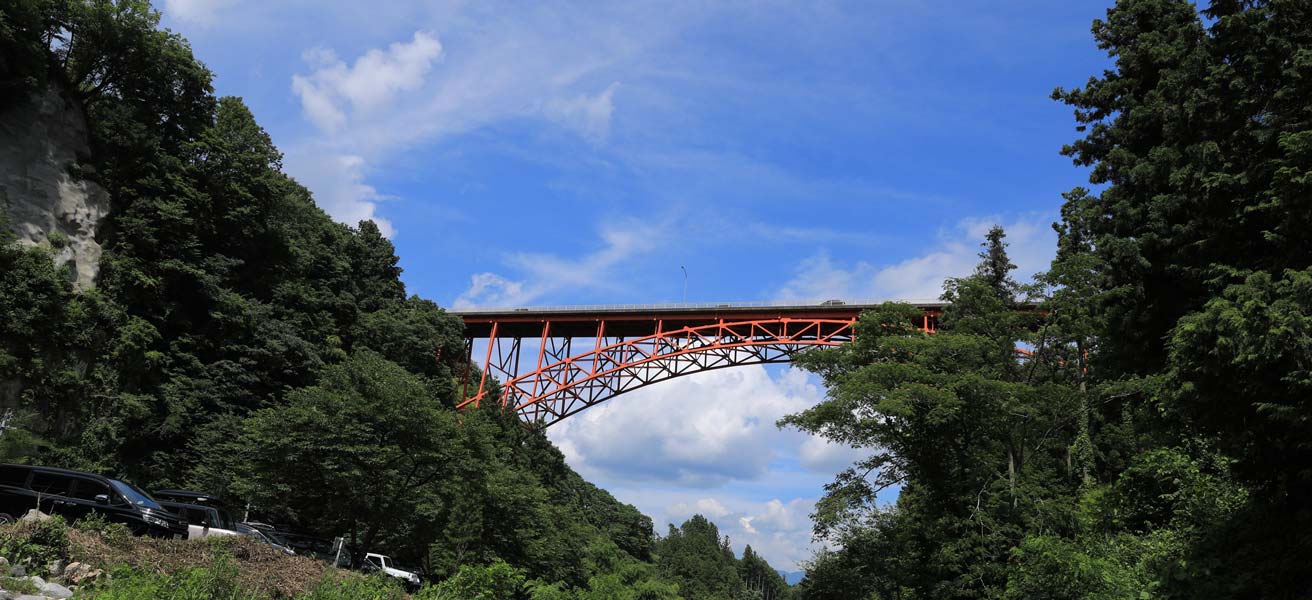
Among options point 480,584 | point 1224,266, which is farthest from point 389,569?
point 1224,266

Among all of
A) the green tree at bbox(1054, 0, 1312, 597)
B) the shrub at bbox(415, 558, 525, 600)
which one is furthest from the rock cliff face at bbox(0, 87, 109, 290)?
the green tree at bbox(1054, 0, 1312, 597)

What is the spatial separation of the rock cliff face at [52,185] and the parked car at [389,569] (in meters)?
15.3

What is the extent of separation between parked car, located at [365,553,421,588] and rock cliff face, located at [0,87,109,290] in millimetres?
15305

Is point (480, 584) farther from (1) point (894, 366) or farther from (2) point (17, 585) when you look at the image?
(1) point (894, 366)

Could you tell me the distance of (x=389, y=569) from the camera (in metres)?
24.2

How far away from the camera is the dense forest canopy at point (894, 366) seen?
11469mm

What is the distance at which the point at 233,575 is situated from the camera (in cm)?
1200

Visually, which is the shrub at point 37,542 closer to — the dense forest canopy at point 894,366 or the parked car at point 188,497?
the dense forest canopy at point 894,366

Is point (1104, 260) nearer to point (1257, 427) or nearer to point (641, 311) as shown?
point (1257, 427)

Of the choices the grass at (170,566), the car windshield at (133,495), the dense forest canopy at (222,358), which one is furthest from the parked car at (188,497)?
the grass at (170,566)

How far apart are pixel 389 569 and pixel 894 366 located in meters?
15.5

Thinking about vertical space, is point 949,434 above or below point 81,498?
above

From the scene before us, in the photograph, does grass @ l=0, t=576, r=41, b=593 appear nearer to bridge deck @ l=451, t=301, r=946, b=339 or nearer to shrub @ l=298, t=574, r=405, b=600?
shrub @ l=298, t=574, r=405, b=600

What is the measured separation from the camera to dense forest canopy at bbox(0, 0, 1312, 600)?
37.6 feet
